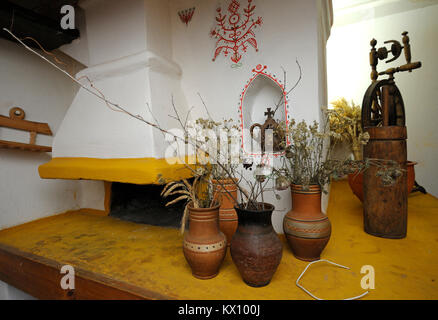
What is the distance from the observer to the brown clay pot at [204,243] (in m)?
1.06

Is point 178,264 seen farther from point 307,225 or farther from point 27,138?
point 27,138

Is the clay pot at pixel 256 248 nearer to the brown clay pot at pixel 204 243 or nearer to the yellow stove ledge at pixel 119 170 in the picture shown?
the brown clay pot at pixel 204 243

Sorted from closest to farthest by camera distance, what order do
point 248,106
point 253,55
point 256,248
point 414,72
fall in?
point 256,248
point 253,55
point 248,106
point 414,72

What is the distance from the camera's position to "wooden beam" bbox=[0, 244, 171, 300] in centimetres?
108

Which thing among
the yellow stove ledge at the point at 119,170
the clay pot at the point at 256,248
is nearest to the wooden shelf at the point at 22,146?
the yellow stove ledge at the point at 119,170

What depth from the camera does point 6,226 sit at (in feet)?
6.64

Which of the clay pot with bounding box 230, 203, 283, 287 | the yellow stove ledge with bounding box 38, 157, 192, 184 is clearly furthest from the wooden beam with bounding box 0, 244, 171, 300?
the yellow stove ledge with bounding box 38, 157, 192, 184

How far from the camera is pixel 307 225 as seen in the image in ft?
3.78

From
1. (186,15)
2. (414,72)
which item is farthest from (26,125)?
(414,72)

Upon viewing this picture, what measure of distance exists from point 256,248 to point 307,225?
34 centimetres

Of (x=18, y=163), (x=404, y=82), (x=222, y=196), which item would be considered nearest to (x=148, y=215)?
(x=222, y=196)

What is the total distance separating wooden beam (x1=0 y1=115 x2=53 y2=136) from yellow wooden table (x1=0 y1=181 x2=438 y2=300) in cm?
91
